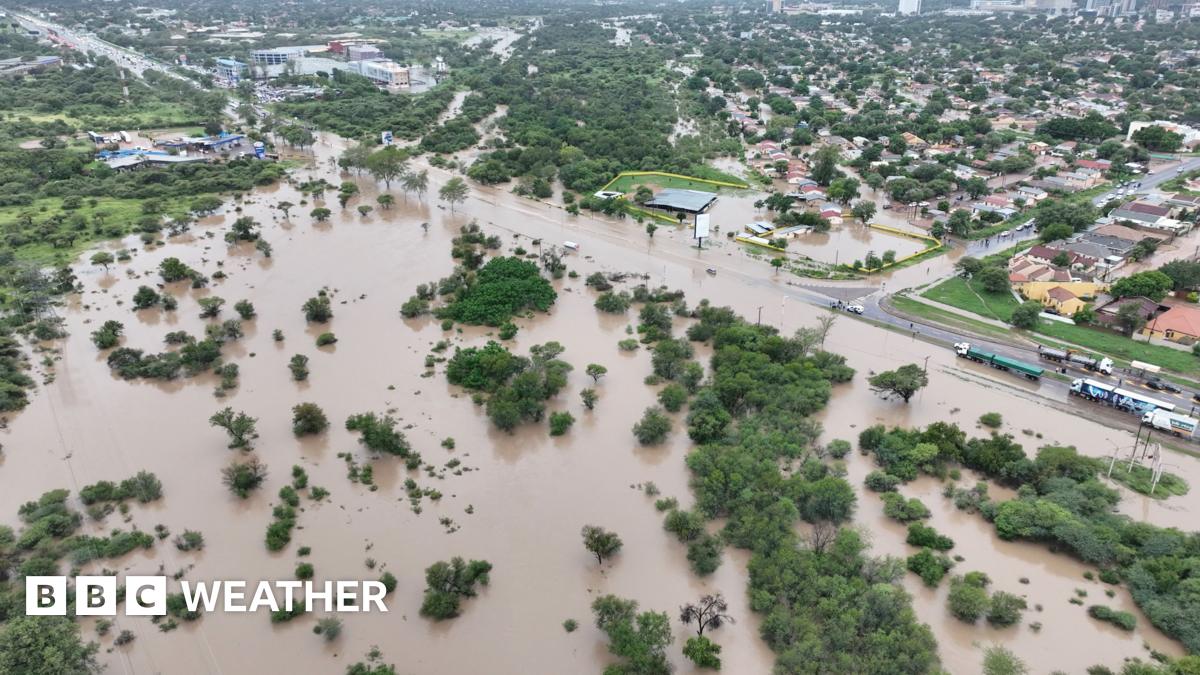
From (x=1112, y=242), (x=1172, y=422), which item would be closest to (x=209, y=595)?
(x=1172, y=422)

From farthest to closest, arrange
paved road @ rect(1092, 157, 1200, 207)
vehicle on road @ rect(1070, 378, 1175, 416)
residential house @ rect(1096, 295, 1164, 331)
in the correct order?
paved road @ rect(1092, 157, 1200, 207) → residential house @ rect(1096, 295, 1164, 331) → vehicle on road @ rect(1070, 378, 1175, 416)

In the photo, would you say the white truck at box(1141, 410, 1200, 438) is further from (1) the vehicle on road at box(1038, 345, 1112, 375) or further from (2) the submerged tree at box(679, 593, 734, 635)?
(2) the submerged tree at box(679, 593, 734, 635)

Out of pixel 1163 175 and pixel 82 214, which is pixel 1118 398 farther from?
pixel 82 214

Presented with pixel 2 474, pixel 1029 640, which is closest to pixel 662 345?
pixel 1029 640

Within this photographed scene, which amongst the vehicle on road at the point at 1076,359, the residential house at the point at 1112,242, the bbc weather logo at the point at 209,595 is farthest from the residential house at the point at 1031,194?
the bbc weather logo at the point at 209,595

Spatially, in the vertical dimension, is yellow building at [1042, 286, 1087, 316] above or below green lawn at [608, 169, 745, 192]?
below

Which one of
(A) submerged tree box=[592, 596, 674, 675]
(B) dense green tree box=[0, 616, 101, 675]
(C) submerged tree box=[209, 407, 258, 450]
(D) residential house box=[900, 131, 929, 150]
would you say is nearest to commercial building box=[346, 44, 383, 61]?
(D) residential house box=[900, 131, 929, 150]

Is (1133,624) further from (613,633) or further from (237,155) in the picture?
(237,155)
